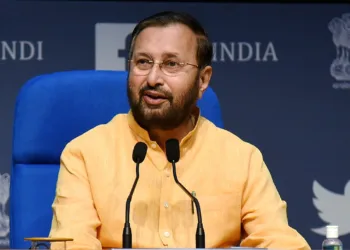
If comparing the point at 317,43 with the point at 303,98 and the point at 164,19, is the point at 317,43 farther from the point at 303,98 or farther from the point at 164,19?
the point at 164,19

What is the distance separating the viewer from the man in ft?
9.25

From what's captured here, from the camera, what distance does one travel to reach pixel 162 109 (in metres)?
2.90

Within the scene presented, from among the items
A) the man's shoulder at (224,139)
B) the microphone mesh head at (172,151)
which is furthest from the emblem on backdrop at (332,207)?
the microphone mesh head at (172,151)

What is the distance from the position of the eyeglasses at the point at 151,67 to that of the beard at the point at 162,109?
0.16 feet

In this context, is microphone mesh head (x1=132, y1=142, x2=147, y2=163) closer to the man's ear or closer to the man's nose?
the man's nose

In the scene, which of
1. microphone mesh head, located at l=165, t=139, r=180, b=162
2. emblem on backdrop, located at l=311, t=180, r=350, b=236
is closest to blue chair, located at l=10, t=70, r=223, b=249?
microphone mesh head, located at l=165, t=139, r=180, b=162

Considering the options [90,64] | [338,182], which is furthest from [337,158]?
[90,64]

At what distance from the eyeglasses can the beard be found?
49 mm

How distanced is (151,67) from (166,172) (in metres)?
0.31

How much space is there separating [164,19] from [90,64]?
3.01 ft

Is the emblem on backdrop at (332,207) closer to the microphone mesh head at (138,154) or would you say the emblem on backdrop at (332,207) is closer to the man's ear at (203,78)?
the man's ear at (203,78)

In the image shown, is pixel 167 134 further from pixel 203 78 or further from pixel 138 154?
pixel 138 154

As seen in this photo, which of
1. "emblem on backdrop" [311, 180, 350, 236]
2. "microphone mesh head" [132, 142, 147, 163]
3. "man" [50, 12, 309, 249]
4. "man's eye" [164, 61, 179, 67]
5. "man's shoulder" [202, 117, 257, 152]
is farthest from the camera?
"emblem on backdrop" [311, 180, 350, 236]

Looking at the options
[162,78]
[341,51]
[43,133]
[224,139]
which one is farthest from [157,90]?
[341,51]
